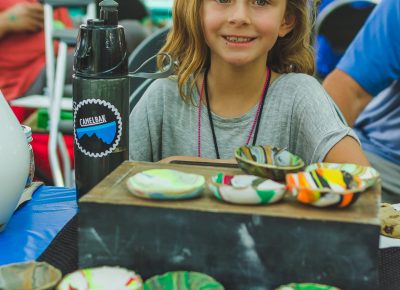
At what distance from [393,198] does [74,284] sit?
1.26 meters

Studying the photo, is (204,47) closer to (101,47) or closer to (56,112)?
(101,47)

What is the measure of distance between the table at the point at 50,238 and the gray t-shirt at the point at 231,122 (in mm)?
311

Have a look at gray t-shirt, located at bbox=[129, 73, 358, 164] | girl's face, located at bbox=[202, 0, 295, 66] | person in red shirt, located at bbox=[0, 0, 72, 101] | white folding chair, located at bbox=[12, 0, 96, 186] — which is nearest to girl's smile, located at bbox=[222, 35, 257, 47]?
girl's face, located at bbox=[202, 0, 295, 66]

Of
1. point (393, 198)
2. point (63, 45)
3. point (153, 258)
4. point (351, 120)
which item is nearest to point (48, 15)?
point (63, 45)

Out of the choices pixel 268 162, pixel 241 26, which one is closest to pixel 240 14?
pixel 241 26

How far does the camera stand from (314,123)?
1.23 m

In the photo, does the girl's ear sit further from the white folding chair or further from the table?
the white folding chair

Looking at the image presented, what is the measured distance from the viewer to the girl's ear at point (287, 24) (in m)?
1.37

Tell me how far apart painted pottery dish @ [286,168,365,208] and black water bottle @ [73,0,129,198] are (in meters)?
0.32

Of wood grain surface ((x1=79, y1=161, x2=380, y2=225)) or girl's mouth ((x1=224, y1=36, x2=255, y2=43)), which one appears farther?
girl's mouth ((x1=224, y1=36, x2=255, y2=43))

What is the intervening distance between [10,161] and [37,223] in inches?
5.6

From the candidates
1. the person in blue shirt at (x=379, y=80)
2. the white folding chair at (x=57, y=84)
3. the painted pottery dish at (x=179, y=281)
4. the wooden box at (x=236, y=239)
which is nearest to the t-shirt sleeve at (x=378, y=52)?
the person in blue shirt at (x=379, y=80)

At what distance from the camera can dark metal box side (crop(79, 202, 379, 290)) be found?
0.65 metres

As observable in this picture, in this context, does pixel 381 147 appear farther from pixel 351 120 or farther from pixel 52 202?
pixel 52 202
